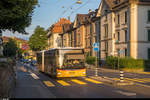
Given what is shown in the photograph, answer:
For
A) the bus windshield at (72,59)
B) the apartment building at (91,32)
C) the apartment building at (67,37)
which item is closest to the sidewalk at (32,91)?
the bus windshield at (72,59)

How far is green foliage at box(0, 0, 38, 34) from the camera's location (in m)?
13.4

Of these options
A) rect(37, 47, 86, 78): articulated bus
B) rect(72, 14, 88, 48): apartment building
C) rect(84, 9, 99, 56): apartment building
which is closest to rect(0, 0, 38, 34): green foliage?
rect(37, 47, 86, 78): articulated bus

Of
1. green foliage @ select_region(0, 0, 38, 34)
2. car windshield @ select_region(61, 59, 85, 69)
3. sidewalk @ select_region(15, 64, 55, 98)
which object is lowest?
sidewalk @ select_region(15, 64, 55, 98)

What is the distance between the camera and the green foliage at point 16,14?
Result: 13.4 m

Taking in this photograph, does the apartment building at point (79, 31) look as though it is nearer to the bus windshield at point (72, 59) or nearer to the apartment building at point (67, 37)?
the apartment building at point (67, 37)

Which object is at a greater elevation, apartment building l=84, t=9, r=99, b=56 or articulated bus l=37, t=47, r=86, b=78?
apartment building l=84, t=9, r=99, b=56

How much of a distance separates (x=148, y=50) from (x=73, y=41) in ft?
105

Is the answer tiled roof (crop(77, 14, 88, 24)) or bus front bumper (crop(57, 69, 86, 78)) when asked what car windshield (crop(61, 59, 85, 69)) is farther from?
tiled roof (crop(77, 14, 88, 24))

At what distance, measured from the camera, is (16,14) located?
14.0 meters

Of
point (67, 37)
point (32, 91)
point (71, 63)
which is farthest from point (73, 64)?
point (67, 37)

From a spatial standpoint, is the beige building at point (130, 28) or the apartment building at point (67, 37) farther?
the apartment building at point (67, 37)

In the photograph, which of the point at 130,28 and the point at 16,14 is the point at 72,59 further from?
the point at 130,28

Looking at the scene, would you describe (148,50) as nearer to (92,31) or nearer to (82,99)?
(92,31)

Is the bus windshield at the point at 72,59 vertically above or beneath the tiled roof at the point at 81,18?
beneath
